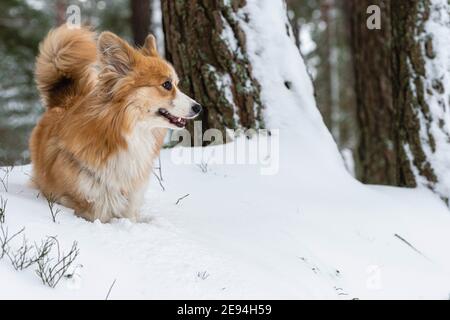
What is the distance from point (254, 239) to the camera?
3.74m

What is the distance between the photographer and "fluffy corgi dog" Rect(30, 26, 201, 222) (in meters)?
3.72

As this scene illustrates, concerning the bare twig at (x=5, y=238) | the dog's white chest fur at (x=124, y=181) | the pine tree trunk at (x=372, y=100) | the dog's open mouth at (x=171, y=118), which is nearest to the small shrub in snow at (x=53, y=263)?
the bare twig at (x=5, y=238)

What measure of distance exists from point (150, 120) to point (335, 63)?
14.8m

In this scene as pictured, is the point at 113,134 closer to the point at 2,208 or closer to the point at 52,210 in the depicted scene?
the point at 52,210

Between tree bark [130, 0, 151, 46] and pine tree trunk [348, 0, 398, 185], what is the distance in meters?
3.60

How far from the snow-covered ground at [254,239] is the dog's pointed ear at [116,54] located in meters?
1.04

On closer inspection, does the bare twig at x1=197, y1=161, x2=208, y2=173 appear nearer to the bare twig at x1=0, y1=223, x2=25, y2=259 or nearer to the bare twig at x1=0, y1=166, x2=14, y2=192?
the bare twig at x1=0, y1=166, x2=14, y2=192

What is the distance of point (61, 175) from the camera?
383 cm

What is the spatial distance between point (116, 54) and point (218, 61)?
1.50 meters

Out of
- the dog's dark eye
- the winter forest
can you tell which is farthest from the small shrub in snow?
the dog's dark eye

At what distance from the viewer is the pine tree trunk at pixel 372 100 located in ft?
22.8

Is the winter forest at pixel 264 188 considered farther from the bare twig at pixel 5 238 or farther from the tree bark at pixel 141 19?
the tree bark at pixel 141 19

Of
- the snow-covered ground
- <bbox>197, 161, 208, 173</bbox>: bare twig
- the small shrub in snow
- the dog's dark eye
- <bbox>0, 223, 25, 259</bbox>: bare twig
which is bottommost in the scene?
the snow-covered ground
